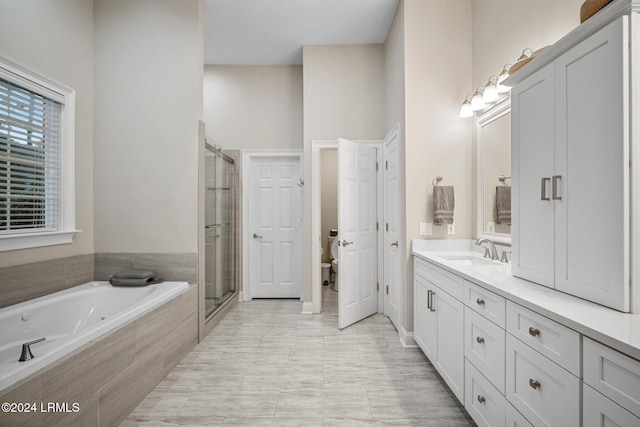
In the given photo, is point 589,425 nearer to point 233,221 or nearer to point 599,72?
point 599,72

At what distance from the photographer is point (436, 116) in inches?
110

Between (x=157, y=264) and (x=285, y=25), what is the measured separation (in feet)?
9.60

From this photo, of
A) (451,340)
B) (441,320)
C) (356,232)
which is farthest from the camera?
(356,232)

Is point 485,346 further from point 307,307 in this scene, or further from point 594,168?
point 307,307

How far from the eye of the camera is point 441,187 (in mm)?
2709

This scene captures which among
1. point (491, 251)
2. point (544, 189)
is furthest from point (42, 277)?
point (491, 251)

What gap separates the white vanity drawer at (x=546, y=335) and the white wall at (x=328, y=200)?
414 cm

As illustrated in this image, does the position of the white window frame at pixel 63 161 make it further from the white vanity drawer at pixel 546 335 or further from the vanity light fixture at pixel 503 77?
the vanity light fixture at pixel 503 77

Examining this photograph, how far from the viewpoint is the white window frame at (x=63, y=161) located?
2.13m

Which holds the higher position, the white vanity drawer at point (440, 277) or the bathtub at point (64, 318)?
the white vanity drawer at point (440, 277)

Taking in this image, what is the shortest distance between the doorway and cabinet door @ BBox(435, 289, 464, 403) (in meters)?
2.49

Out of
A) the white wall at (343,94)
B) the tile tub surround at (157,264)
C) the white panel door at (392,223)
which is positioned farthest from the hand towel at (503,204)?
the tile tub surround at (157,264)

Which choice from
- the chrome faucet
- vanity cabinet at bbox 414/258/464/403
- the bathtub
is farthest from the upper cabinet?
the bathtub

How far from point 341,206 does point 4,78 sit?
2.80 metres
